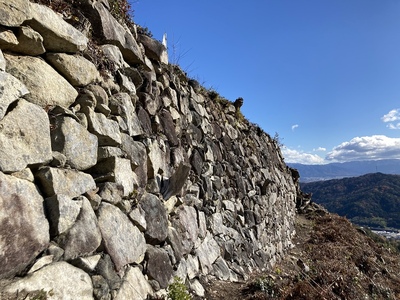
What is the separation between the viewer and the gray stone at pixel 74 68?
144 inches

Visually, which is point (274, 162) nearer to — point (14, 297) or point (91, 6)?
point (91, 6)

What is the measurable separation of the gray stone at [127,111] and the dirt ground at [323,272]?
362cm

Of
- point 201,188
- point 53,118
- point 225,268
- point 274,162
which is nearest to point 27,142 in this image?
point 53,118

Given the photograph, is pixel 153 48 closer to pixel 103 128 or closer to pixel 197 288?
pixel 103 128

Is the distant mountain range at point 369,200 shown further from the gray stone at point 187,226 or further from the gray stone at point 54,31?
the gray stone at point 54,31

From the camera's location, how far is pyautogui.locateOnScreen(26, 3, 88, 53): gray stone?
3.40m

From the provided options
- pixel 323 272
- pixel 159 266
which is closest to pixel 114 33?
pixel 159 266

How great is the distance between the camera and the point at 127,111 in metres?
4.87

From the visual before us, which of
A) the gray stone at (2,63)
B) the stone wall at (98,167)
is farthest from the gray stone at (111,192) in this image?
the gray stone at (2,63)

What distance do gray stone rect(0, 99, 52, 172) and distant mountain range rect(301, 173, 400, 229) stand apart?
124 m

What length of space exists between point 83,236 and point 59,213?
0.43m

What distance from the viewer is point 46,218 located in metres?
2.91

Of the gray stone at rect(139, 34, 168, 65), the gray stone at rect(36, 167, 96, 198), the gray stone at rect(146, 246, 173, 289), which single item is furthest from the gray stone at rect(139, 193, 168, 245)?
the gray stone at rect(139, 34, 168, 65)

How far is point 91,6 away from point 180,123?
3.28 m
